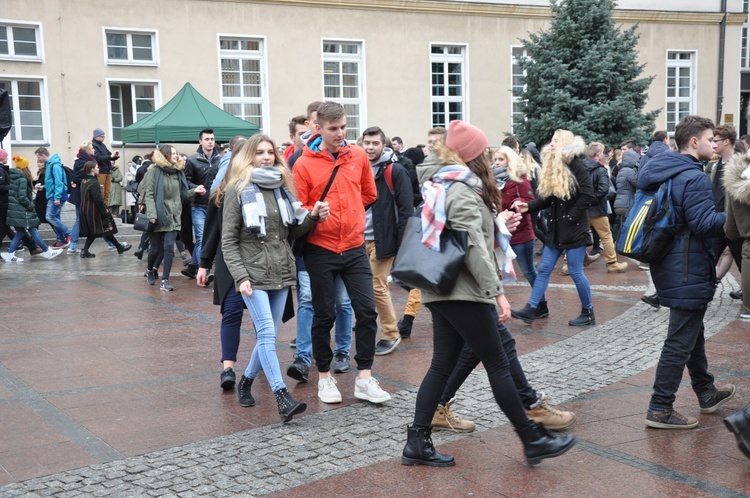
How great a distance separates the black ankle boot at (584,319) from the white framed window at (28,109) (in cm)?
1612

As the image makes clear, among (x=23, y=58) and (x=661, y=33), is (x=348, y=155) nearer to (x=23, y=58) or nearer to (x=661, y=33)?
(x=23, y=58)

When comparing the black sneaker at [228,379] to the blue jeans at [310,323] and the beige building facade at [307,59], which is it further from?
the beige building facade at [307,59]

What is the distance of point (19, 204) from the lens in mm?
14766

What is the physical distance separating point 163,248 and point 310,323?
558 centimetres

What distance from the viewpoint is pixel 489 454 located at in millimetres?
4746

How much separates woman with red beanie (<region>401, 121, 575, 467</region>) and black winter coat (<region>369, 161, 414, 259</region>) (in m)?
2.66

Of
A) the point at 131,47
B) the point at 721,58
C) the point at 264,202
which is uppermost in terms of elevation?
the point at 721,58

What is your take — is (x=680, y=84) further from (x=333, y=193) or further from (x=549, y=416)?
(x=549, y=416)

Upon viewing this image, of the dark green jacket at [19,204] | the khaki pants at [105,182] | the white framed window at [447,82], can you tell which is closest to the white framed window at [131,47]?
the khaki pants at [105,182]

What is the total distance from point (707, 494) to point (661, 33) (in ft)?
86.9

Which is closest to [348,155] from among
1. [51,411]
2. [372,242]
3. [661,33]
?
[372,242]

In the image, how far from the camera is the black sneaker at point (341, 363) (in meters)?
6.62

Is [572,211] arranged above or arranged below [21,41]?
below

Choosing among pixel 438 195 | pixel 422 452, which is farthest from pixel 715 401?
pixel 438 195
